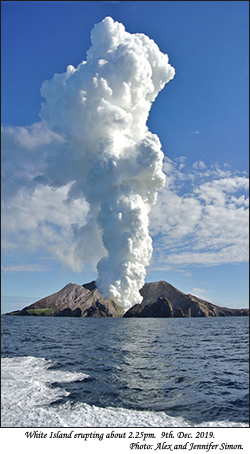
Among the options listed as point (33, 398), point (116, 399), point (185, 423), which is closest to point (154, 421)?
point (185, 423)

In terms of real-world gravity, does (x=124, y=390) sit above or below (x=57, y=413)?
below

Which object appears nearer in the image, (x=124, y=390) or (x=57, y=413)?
(x=57, y=413)

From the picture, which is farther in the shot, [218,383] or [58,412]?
[218,383]

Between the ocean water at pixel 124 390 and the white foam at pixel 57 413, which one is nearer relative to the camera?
the white foam at pixel 57 413

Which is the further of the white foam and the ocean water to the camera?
the ocean water
